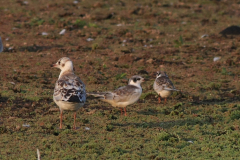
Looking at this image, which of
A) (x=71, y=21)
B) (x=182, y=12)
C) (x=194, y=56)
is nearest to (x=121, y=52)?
(x=194, y=56)

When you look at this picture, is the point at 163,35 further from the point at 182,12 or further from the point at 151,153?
the point at 151,153

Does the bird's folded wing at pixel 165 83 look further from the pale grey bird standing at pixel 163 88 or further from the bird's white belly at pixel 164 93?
the bird's white belly at pixel 164 93

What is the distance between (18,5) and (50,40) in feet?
17.8

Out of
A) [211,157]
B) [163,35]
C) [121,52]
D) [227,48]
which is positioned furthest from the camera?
[163,35]

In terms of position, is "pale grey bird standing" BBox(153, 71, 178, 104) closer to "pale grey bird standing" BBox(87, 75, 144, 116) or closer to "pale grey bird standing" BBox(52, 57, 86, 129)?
"pale grey bird standing" BBox(87, 75, 144, 116)

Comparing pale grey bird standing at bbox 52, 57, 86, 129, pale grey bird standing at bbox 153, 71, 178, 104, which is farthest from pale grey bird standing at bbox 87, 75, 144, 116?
pale grey bird standing at bbox 52, 57, 86, 129

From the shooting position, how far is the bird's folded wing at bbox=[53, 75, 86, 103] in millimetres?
9438

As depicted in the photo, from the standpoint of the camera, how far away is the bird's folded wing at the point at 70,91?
9438 millimetres

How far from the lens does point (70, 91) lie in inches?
376

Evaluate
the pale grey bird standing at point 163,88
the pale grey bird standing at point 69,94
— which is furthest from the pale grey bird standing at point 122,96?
the pale grey bird standing at point 69,94

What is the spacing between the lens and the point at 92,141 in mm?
9039

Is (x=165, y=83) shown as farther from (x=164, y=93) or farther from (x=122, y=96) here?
(x=122, y=96)

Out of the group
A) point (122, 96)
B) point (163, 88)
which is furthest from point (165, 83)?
point (122, 96)

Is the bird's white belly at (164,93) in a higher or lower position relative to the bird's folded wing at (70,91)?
lower
